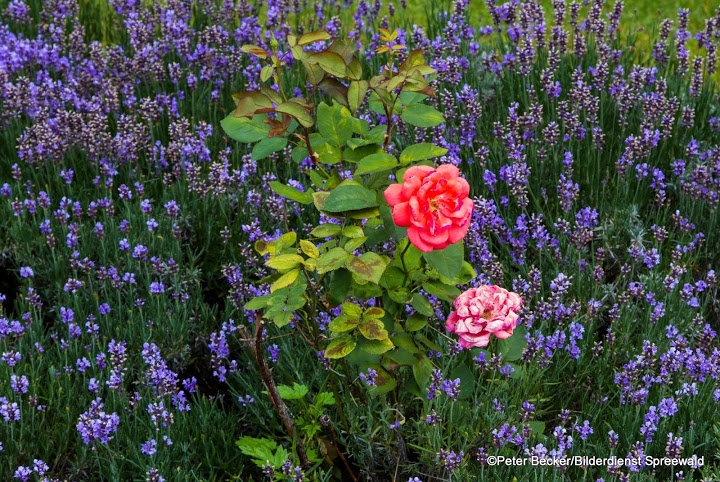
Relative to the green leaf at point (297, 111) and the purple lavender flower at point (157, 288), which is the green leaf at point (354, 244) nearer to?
the green leaf at point (297, 111)

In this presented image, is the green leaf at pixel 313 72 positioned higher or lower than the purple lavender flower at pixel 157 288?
higher

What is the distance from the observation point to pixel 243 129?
249 cm

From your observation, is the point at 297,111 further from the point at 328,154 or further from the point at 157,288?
the point at 157,288

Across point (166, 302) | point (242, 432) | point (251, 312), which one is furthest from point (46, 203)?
point (242, 432)

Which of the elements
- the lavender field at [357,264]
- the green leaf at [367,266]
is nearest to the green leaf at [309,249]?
the lavender field at [357,264]

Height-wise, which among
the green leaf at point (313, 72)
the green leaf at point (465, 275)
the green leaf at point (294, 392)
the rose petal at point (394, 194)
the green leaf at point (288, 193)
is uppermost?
the green leaf at point (313, 72)

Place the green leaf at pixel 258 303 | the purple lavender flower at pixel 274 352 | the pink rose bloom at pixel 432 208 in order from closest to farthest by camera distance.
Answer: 1. the pink rose bloom at pixel 432 208
2. the green leaf at pixel 258 303
3. the purple lavender flower at pixel 274 352

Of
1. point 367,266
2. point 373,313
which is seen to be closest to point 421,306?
point 373,313

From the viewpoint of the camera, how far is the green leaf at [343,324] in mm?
2336

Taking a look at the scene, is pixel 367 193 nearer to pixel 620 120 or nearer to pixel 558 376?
pixel 558 376

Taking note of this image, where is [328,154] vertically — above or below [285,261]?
above

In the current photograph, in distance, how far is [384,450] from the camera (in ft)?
8.92

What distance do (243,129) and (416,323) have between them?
755mm

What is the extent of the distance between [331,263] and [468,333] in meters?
0.42
